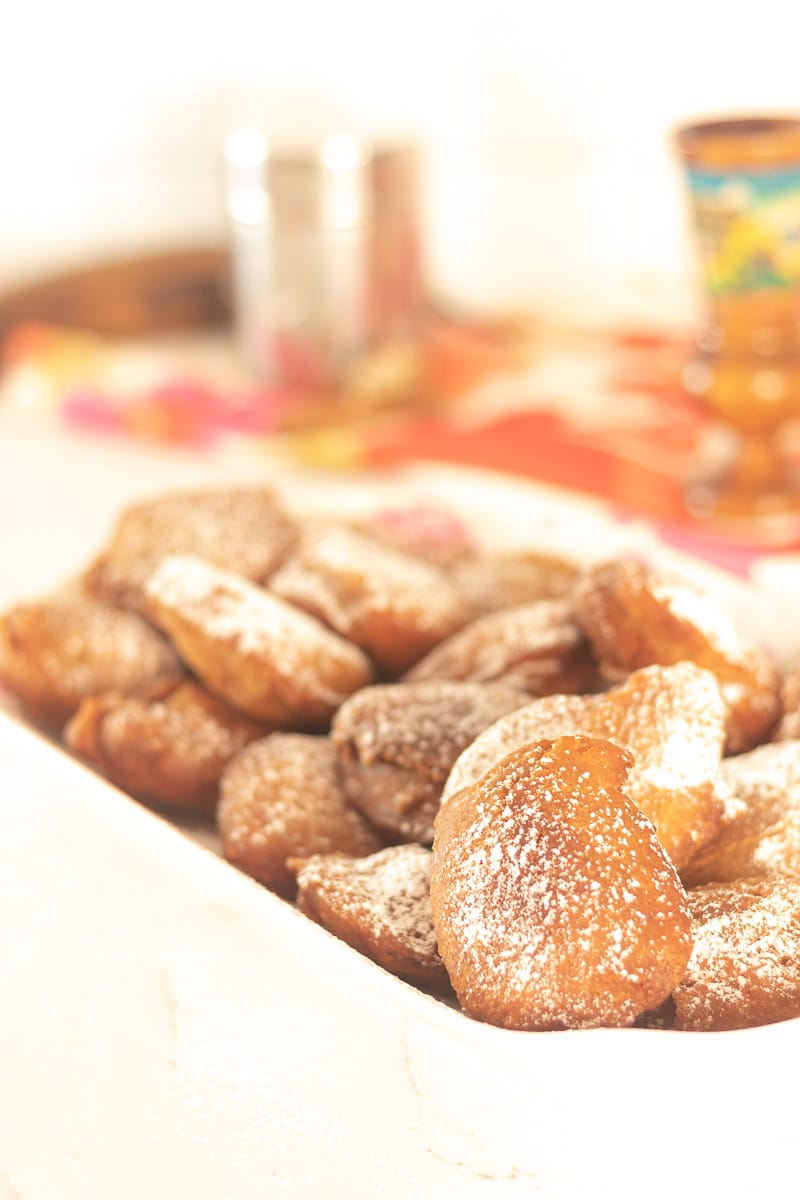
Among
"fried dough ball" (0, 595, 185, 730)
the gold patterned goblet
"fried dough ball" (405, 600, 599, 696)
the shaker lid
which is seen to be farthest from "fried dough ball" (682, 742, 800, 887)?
the shaker lid

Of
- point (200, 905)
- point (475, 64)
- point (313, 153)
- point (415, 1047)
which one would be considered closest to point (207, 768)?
point (200, 905)

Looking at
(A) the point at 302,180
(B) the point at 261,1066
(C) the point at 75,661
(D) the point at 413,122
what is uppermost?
(D) the point at 413,122

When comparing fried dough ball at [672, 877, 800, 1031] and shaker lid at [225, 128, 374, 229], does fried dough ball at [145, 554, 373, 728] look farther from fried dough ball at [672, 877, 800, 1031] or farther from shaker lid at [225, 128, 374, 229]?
shaker lid at [225, 128, 374, 229]

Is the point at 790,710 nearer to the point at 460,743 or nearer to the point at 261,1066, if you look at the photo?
the point at 460,743

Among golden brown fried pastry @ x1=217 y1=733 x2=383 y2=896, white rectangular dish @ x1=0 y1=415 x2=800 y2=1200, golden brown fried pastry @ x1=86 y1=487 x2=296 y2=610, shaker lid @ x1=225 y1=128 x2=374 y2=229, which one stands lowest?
white rectangular dish @ x1=0 y1=415 x2=800 y2=1200

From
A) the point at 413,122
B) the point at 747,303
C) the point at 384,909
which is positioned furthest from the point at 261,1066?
the point at 413,122

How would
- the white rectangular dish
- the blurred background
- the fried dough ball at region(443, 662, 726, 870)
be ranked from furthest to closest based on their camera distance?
the blurred background < the fried dough ball at region(443, 662, 726, 870) < the white rectangular dish
